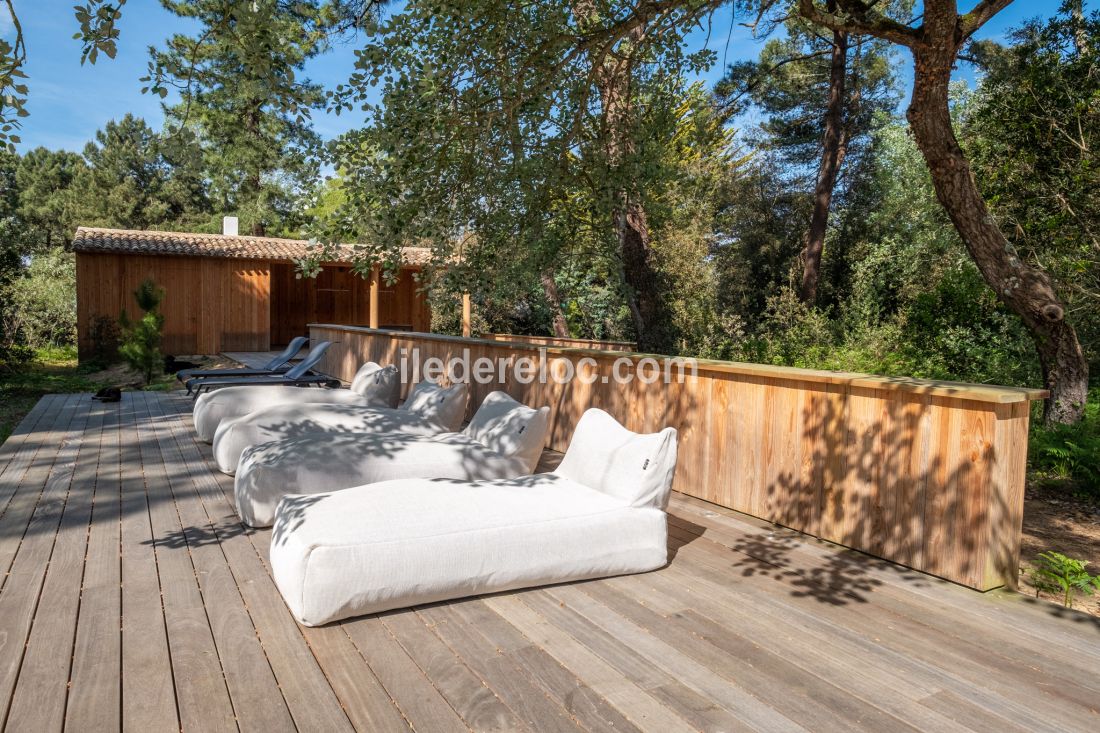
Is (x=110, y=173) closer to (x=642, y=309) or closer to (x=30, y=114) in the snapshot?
(x=642, y=309)

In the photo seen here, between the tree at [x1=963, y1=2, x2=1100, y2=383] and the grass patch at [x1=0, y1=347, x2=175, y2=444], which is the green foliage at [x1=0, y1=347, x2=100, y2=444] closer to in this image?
the grass patch at [x1=0, y1=347, x2=175, y2=444]

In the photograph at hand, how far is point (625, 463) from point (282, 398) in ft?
14.6

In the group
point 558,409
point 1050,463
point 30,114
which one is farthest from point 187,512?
point 1050,463

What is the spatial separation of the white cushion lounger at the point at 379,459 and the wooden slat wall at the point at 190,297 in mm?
14467

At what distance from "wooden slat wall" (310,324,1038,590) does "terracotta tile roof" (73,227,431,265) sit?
12.5 metres

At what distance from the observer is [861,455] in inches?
149

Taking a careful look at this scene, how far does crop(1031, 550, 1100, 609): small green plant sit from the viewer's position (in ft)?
12.1

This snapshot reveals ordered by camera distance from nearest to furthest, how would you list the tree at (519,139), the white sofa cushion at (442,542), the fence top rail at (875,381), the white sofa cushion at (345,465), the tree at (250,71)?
the white sofa cushion at (442,542)
the fence top rail at (875,381)
the white sofa cushion at (345,465)
the tree at (250,71)
the tree at (519,139)

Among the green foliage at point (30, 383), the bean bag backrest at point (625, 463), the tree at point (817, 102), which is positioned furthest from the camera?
the tree at point (817, 102)

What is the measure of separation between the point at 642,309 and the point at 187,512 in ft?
18.0

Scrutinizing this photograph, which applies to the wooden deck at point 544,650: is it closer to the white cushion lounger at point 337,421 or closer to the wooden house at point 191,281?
the white cushion lounger at point 337,421

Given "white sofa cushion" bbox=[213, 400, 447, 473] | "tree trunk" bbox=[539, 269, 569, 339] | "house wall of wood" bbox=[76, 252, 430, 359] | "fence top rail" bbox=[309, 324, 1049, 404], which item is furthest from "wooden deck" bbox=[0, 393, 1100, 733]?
"house wall of wood" bbox=[76, 252, 430, 359]

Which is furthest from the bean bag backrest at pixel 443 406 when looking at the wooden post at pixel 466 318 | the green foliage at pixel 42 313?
the green foliage at pixel 42 313

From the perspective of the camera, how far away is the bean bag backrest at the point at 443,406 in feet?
19.2
